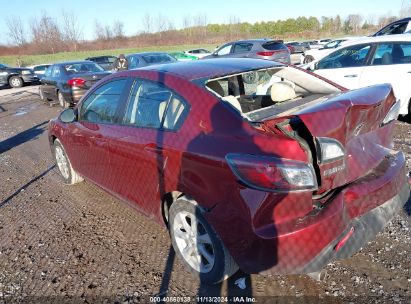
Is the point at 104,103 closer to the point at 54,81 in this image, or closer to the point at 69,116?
the point at 69,116

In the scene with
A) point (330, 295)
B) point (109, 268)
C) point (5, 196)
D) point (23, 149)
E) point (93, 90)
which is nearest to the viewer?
point (330, 295)

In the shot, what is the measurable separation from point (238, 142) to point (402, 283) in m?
1.63

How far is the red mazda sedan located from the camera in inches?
88.4

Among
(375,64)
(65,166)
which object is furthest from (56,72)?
(375,64)

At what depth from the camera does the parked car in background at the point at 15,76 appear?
2136 cm

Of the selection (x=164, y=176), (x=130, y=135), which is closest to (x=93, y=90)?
(x=130, y=135)

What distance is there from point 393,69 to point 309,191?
5.48m

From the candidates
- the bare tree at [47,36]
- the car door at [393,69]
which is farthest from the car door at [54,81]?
the bare tree at [47,36]

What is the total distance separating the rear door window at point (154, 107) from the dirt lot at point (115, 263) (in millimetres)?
1174

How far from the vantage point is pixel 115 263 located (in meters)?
3.24

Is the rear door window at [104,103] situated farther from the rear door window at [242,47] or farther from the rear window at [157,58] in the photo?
the rear door window at [242,47]

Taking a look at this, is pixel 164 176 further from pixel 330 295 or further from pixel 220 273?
pixel 330 295

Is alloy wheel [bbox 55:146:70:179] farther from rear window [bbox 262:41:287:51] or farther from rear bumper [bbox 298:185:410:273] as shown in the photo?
rear window [bbox 262:41:287:51]

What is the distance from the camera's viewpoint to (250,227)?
7.57 ft
